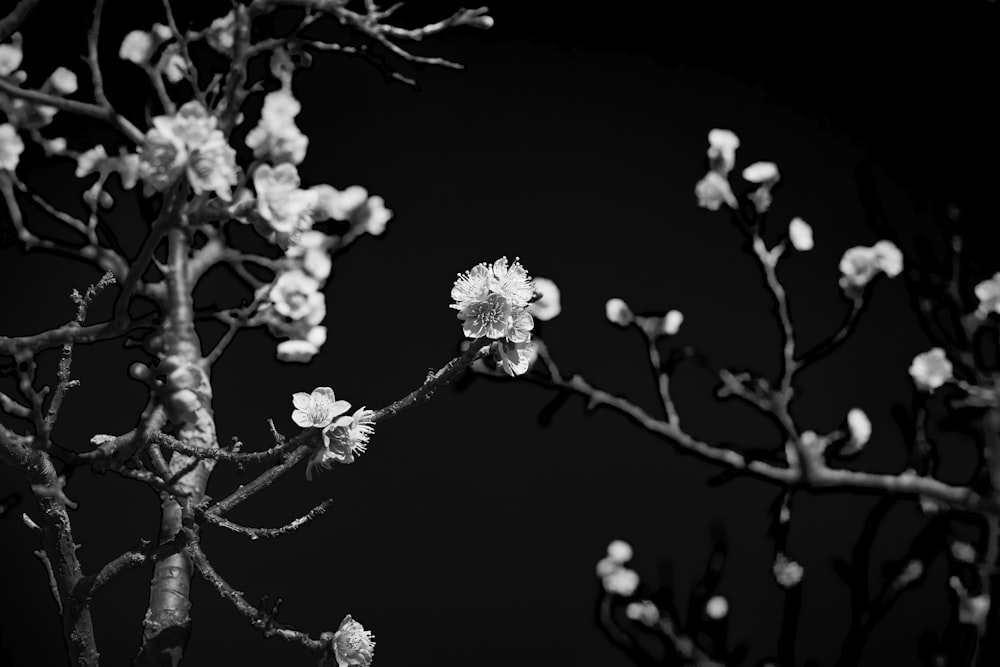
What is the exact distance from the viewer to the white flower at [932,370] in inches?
43.1

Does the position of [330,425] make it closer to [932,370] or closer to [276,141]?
[276,141]

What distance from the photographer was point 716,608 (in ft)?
3.72

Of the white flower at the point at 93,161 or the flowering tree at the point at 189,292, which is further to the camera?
the white flower at the point at 93,161

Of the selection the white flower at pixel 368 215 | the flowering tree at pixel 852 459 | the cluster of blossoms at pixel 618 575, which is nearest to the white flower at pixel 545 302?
the flowering tree at pixel 852 459

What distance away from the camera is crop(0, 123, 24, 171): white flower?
0.88 m

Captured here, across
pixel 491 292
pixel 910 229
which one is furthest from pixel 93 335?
pixel 910 229

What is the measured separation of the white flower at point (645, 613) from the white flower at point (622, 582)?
0.13 ft

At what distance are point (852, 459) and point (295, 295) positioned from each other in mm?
756

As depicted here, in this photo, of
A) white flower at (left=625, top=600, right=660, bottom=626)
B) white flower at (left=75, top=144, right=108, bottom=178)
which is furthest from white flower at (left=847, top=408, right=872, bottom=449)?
white flower at (left=75, top=144, right=108, bottom=178)

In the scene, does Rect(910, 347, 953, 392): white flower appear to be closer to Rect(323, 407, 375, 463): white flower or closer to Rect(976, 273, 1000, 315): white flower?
Rect(976, 273, 1000, 315): white flower

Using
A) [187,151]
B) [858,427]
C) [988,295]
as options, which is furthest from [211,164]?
[988,295]

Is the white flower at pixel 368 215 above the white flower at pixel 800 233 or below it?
above

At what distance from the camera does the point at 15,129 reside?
93 centimetres

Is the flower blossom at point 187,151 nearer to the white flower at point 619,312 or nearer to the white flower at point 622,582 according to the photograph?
the white flower at point 619,312
